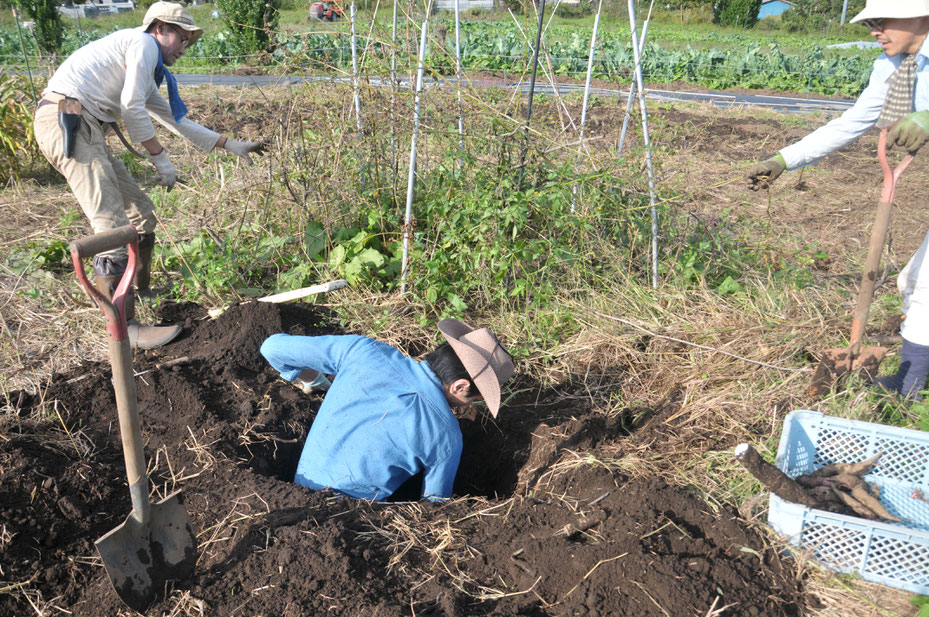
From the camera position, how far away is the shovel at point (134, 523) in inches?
76.1

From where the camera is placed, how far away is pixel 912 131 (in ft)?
8.87

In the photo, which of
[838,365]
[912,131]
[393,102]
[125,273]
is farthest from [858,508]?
[393,102]

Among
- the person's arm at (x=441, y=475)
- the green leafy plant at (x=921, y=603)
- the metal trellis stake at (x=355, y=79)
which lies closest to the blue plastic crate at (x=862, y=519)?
the green leafy plant at (x=921, y=603)

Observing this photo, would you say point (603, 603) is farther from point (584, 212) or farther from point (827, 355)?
point (584, 212)

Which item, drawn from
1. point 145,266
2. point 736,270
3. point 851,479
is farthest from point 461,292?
point 851,479

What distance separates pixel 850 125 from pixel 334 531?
3.11 metres

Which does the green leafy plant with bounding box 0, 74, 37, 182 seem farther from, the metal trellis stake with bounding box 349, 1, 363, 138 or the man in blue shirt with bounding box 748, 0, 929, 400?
the man in blue shirt with bounding box 748, 0, 929, 400

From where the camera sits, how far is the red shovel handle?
1806mm

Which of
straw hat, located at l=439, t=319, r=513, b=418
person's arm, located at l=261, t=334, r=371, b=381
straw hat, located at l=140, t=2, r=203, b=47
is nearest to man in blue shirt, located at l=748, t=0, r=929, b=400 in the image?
straw hat, located at l=439, t=319, r=513, b=418

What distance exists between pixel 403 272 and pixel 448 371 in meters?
1.56

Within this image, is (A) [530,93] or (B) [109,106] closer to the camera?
(B) [109,106]

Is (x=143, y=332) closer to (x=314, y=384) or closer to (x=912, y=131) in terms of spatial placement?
(x=314, y=384)

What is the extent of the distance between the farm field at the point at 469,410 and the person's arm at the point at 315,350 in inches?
17.9

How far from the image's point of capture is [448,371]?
2.72 m
